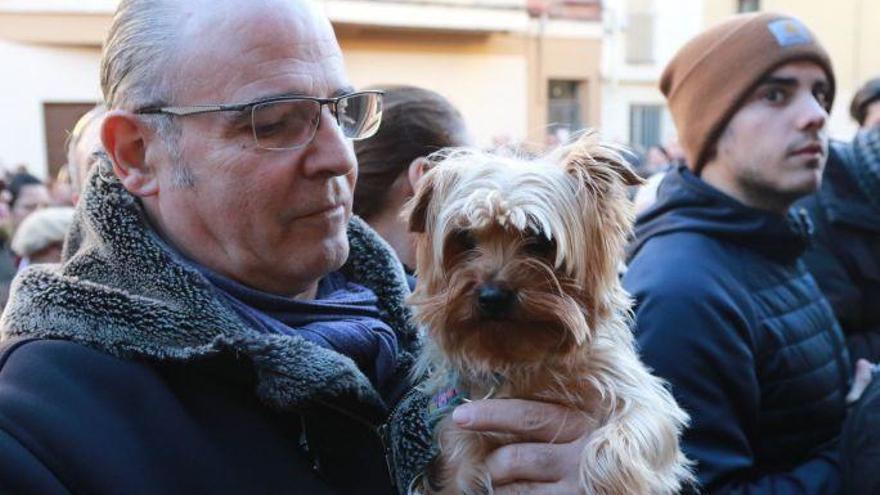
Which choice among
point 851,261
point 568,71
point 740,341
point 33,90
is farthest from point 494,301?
point 568,71

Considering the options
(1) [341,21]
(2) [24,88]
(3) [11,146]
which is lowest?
(3) [11,146]

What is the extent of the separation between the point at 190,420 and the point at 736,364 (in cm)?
167

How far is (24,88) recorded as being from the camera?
55.5 feet

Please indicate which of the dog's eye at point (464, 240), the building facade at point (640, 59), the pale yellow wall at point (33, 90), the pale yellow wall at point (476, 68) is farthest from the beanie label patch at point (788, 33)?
the building facade at point (640, 59)

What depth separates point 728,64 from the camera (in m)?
3.35

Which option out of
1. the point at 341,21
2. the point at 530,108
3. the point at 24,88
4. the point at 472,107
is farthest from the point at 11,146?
the point at 530,108

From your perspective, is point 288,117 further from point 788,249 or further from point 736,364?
point 788,249

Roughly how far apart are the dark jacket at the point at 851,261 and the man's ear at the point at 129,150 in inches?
114

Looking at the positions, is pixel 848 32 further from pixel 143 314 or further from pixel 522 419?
pixel 143 314

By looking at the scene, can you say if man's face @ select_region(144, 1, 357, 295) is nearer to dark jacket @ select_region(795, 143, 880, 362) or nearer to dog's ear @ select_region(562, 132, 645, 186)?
dog's ear @ select_region(562, 132, 645, 186)

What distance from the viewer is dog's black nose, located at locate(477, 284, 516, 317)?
2168mm

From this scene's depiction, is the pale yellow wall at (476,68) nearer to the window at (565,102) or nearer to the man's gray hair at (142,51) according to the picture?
the window at (565,102)

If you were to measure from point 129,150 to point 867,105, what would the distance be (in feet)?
16.1

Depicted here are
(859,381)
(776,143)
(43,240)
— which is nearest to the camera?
(859,381)
